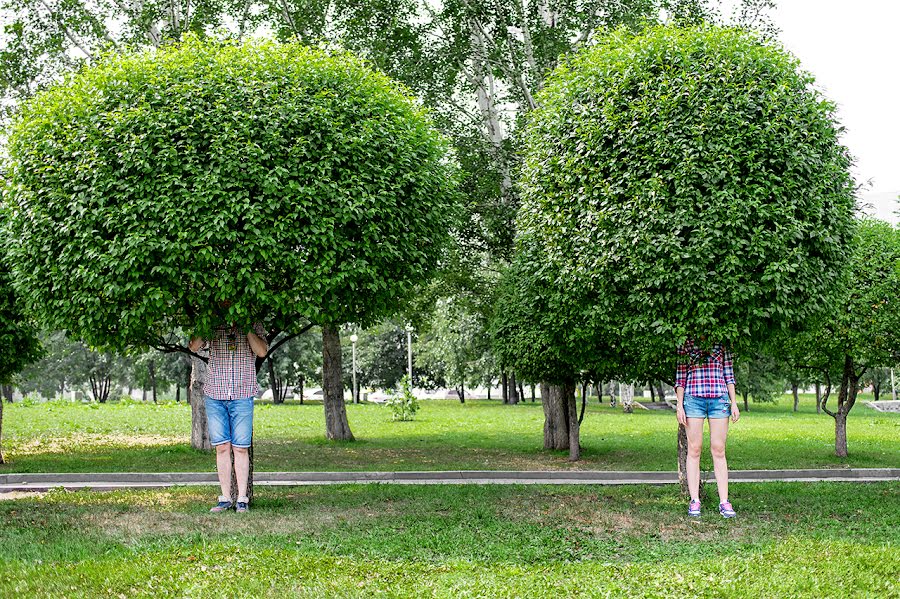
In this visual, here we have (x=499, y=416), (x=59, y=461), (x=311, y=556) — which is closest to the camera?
(x=311, y=556)

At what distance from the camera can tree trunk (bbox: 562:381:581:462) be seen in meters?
16.7

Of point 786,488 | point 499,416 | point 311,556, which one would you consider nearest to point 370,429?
point 499,416

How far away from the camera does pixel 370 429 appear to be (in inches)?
977

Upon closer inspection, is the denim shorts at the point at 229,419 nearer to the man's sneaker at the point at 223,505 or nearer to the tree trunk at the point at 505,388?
the man's sneaker at the point at 223,505

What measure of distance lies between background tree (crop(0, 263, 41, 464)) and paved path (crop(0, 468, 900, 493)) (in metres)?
2.64

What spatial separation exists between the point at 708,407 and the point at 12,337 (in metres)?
11.7

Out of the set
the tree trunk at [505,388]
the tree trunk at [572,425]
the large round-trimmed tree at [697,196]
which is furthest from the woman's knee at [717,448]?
the tree trunk at [505,388]

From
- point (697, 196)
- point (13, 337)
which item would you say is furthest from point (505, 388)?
point (697, 196)

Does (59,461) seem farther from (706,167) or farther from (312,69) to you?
(706,167)

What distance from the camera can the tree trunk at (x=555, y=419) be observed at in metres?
18.4

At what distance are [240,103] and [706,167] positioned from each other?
16.7 ft

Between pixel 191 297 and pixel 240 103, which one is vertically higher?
pixel 240 103

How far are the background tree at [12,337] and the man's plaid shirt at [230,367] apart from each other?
5.99 metres

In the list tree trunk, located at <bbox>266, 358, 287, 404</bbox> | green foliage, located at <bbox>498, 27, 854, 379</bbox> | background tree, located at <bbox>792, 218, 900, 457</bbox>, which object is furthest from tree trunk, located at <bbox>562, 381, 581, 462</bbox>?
tree trunk, located at <bbox>266, 358, 287, 404</bbox>
